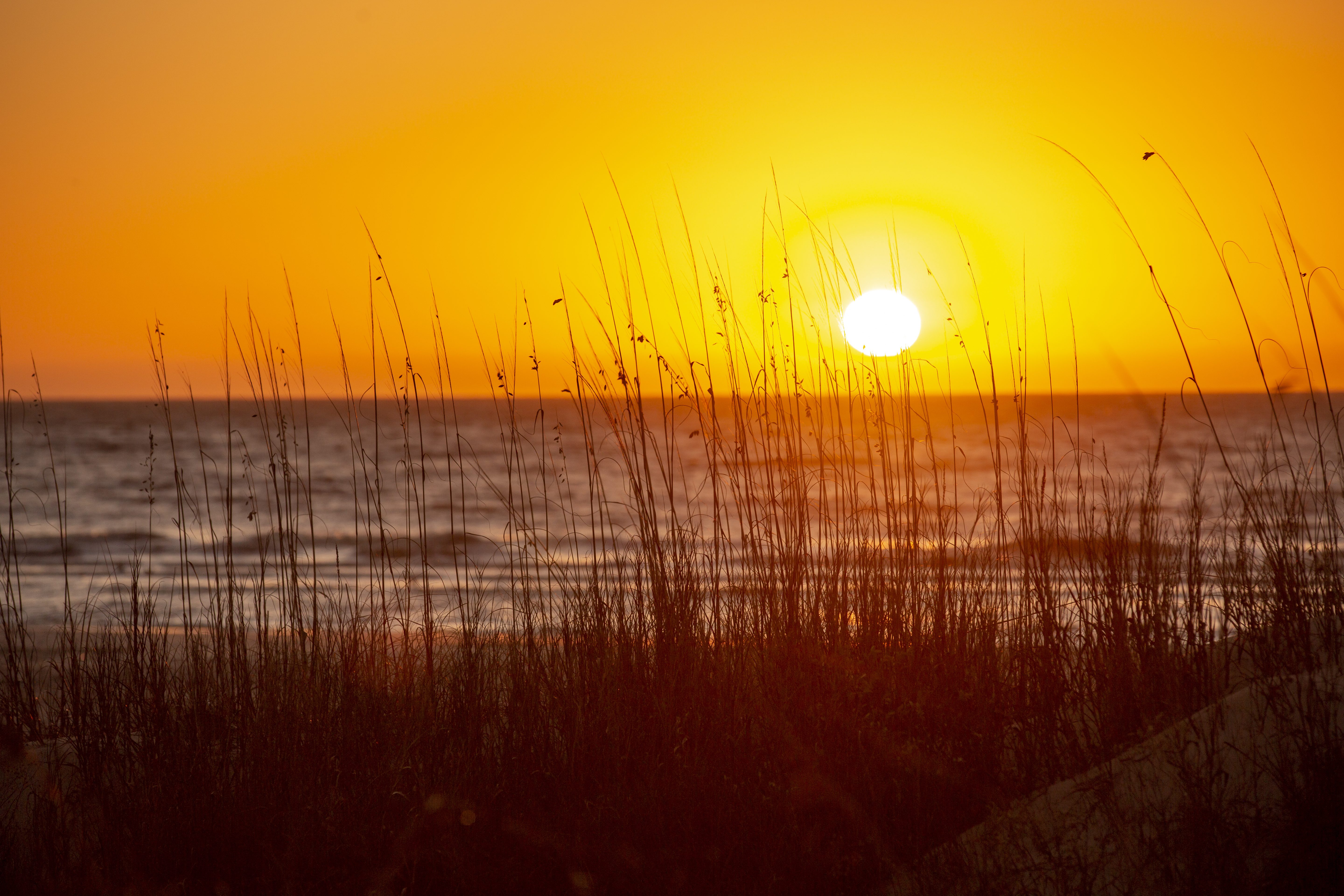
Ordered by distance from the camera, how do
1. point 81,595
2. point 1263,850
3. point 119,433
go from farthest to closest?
point 119,433, point 81,595, point 1263,850

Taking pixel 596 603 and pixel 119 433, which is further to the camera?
pixel 119 433

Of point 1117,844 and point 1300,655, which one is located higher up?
→ point 1300,655

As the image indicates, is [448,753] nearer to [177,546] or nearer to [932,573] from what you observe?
[932,573]

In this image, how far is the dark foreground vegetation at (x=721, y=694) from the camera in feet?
7.89

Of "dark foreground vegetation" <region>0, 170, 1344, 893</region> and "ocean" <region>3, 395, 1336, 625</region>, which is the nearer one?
"dark foreground vegetation" <region>0, 170, 1344, 893</region>

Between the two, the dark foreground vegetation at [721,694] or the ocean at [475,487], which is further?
the ocean at [475,487]

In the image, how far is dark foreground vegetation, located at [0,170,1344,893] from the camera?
2.40 m

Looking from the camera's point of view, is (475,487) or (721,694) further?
(475,487)

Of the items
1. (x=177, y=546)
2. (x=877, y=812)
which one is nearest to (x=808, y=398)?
(x=877, y=812)

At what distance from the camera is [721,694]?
2879mm

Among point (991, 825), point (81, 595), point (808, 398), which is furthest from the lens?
point (81, 595)

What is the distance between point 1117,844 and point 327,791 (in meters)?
2.07

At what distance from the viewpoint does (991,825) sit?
231cm

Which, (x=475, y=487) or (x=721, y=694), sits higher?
(x=475, y=487)
